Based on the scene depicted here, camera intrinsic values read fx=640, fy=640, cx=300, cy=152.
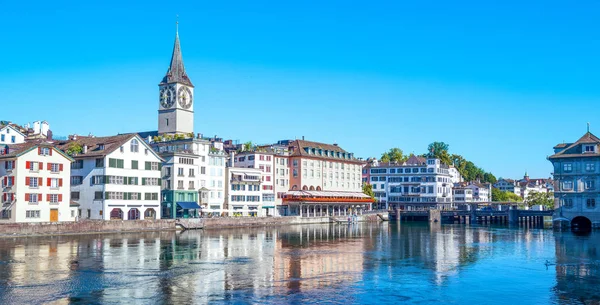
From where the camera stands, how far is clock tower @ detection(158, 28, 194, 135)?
143m

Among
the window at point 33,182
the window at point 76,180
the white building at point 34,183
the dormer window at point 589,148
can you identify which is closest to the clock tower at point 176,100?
the window at point 76,180

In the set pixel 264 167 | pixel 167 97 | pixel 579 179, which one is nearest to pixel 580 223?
pixel 579 179

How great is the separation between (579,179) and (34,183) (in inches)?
3063

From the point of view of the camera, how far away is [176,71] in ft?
480

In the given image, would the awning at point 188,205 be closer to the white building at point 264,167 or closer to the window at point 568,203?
the white building at point 264,167

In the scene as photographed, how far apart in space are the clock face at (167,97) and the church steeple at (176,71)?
1.82 meters

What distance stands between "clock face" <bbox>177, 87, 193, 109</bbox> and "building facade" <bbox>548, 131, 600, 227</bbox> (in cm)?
8034

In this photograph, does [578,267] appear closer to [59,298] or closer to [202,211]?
[59,298]

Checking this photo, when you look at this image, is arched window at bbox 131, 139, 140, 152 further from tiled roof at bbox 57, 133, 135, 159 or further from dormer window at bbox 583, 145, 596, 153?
dormer window at bbox 583, 145, 596, 153

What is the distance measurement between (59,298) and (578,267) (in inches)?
1469

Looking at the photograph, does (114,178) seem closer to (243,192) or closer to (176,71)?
(243,192)

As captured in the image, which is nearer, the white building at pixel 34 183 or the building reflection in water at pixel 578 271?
the building reflection in water at pixel 578 271

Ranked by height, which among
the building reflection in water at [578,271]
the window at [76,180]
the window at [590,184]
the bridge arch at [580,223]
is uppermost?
the window at [76,180]

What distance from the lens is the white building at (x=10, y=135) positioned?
9619 cm
